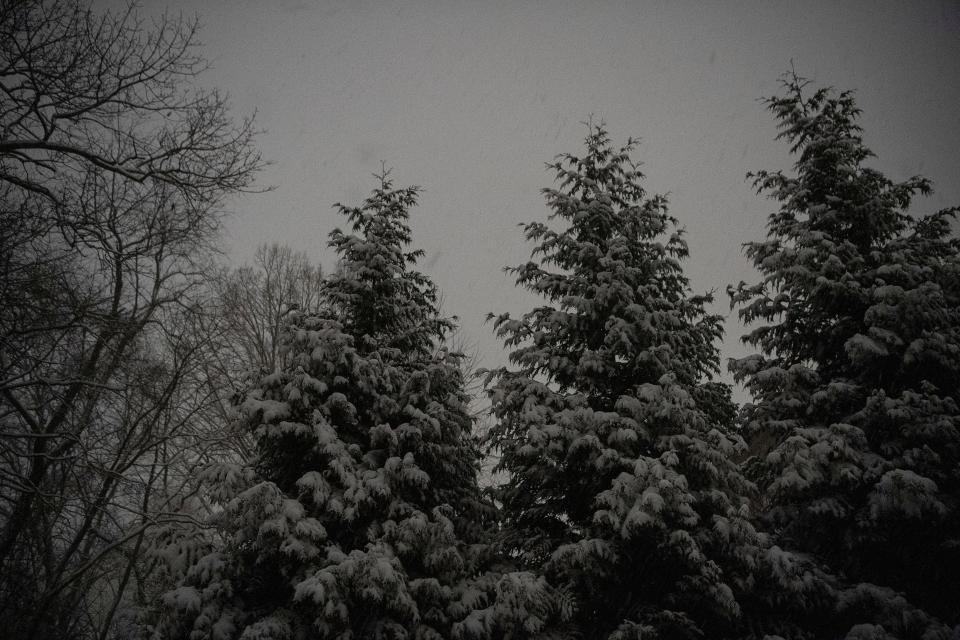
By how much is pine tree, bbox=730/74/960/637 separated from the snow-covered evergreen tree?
4.91m

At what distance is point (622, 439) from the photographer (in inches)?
→ 313

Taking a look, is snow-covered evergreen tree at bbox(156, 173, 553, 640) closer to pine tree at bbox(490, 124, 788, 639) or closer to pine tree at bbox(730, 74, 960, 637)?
pine tree at bbox(490, 124, 788, 639)

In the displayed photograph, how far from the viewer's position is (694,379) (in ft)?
31.7

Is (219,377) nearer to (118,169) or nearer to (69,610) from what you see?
(69,610)

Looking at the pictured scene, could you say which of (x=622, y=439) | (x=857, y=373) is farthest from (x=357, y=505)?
(x=857, y=373)

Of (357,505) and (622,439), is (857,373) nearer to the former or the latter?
(622,439)

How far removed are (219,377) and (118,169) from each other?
948 cm

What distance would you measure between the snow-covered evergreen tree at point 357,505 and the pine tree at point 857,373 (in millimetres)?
4906

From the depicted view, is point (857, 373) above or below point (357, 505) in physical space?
above

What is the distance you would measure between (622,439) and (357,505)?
4.28m

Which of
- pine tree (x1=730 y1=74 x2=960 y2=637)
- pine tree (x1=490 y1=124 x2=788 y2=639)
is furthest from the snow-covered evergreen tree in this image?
pine tree (x1=730 y1=74 x2=960 y2=637)

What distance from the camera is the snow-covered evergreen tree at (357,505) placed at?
23.1ft

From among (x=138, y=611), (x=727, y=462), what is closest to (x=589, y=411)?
(x=727, y=462)

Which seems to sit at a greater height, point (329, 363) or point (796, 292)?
point (796, 292)
